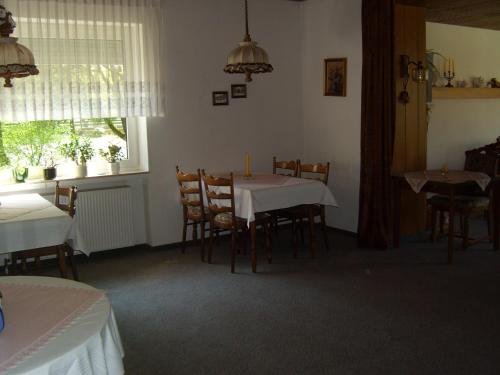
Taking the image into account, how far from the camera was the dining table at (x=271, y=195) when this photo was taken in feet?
14.5

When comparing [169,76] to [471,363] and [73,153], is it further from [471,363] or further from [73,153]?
[471,363]

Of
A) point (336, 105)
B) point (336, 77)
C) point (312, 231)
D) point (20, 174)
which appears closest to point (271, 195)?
point (312, 231)

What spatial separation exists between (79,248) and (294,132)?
3.11m

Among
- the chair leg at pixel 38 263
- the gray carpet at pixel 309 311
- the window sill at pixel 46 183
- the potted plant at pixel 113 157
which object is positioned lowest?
the gray carpet at pixel 309 311

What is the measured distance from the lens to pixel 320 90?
5.85m

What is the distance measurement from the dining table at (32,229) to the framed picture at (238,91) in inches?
97.9

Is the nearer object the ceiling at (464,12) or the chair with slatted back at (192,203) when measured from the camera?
the chair with slatted back at (192,203)

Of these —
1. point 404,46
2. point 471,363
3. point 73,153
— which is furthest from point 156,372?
point 404,46

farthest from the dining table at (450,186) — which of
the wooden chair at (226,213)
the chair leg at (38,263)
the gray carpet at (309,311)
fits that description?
the chair leg at (38,263)

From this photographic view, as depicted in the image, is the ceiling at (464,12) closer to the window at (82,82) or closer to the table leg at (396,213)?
the table leg at (396,213)

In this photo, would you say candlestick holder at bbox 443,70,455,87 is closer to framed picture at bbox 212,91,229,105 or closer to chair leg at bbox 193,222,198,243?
framed picture at bbox 212,91,229,105

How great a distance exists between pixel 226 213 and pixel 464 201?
2.16 metres

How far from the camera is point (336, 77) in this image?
18.4 feet

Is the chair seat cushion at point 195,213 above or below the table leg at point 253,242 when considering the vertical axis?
above
